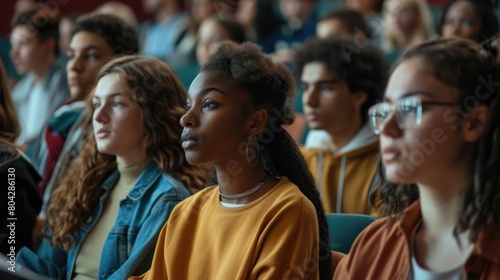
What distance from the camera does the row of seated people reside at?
168 centimetres

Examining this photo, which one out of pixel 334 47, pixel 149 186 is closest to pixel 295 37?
pixel 334 47

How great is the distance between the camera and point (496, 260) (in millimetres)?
1375

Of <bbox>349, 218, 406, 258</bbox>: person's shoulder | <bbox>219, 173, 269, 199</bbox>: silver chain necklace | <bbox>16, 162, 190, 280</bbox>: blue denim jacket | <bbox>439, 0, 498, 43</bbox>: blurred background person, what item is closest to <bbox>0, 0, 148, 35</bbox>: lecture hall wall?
<bbox>439, 0, 498, 43</bbox>: blurred background person

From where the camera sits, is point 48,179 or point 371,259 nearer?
point 371,259

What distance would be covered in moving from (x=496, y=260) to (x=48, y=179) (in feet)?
6.70

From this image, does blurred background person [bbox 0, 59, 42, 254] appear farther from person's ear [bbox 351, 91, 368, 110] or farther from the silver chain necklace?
person's ear [bbox 351, 91, 368, 110]

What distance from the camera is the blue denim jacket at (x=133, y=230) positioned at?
208 centimetres

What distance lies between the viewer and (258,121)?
185 cm

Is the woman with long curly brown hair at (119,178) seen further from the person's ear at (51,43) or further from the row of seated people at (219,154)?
the person's ear at (51,43)

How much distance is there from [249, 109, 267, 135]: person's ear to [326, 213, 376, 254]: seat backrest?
35cm

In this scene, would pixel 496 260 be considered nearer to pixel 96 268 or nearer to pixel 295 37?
pixel 96 268

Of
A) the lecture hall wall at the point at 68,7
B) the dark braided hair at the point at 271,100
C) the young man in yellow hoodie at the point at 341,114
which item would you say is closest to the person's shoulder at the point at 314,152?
the young man in yellow hoodie at the point at 341,114

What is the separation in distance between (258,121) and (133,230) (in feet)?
1.87

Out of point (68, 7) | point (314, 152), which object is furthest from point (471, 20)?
point (68, 7)
